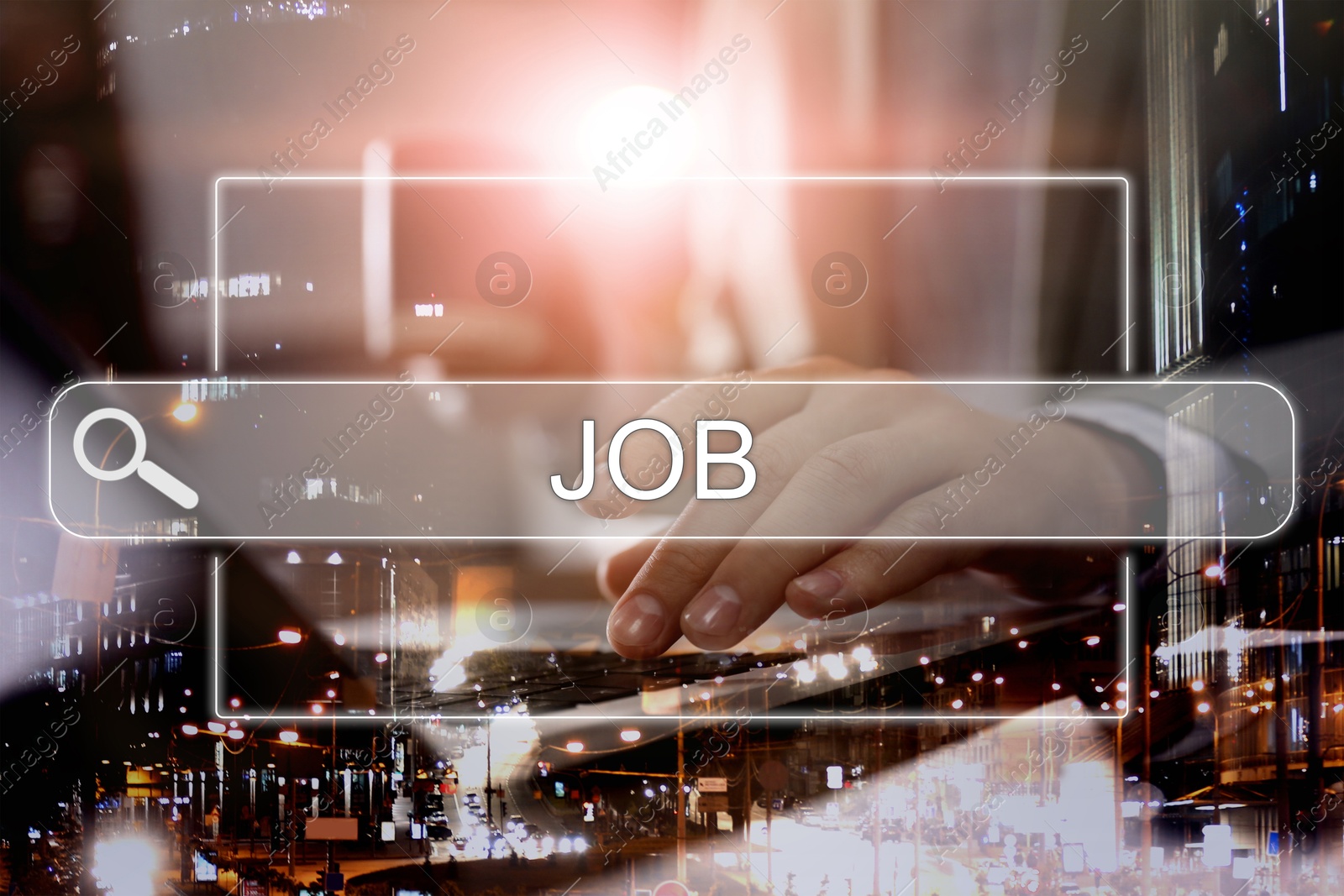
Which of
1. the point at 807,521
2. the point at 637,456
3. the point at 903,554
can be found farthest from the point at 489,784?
the point at 903,554

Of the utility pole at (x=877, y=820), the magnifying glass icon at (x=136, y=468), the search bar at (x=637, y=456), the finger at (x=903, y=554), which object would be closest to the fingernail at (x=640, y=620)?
the search bar at (x=637, y=456)

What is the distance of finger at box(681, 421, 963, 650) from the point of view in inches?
74.4

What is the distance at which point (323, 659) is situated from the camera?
200 centimetres

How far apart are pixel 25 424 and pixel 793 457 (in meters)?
1.66

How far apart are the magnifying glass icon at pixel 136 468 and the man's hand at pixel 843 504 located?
0.86 meters

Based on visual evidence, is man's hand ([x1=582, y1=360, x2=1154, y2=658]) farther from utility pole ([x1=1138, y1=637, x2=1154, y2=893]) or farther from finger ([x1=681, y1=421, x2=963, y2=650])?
utility pole ([x1=1138, y1=637, x2=1154, y2=893])

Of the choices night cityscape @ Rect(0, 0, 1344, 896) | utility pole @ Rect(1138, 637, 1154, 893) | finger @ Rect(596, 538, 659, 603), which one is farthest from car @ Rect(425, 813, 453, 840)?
utility pole @ Rect(1138, 637, 1154, 893)

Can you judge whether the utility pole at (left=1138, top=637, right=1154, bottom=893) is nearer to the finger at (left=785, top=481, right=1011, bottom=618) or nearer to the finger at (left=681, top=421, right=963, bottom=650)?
the finger at (left=785, top=481, right=1011, bottom=618)

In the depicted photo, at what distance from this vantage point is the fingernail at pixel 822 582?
1919 mm

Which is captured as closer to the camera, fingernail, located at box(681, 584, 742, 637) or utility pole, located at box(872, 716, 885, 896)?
fingernail, located at box(681, 584, 742, 637)

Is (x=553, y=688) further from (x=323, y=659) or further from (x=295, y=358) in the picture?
(x=295, y=358)

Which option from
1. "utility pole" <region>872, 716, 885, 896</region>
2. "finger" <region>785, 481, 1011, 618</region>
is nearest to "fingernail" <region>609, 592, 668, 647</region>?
"finger" <region>785, 481, 1011, 618</region>

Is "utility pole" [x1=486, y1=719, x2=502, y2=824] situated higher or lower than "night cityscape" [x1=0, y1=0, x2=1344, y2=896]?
lower


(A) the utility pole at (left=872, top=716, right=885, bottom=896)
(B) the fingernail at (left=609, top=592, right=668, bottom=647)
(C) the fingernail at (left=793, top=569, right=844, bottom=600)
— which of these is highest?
(C) the fingernail at (left=793, top=569, right=844, bottom=600)
